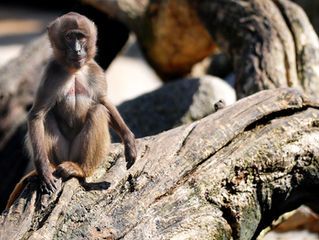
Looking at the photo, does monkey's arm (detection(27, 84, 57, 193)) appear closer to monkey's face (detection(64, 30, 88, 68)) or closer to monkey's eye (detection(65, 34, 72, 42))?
monkey's face (detection(64, 30, 88, 68))

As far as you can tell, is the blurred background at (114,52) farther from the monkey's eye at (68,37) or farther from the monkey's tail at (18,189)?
the monkey's eye at (68,37)

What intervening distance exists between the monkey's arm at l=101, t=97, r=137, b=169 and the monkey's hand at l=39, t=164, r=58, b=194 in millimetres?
561

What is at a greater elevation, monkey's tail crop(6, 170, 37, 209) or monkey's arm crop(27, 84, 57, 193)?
monkey's arm crop(27, 84, 57, 193)

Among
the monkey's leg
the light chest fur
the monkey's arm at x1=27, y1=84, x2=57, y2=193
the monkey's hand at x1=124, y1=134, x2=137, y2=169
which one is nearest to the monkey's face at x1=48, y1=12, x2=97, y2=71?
the light chest fur

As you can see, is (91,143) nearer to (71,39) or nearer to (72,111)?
(72,111)

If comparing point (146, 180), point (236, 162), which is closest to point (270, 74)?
point (236, 162)

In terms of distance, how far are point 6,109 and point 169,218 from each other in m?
5.14

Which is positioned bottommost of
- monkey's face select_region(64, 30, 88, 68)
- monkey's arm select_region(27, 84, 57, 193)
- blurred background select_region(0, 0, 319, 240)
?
blurred background select_region(0, 0, 319, 240)

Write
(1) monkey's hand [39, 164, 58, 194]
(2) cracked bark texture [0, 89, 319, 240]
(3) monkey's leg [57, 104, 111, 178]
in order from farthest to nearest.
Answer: (3) monkey's leg [57, 104, 111, 178]
(1) monkey's hand [39, 164, 58, 194]
(2) cracked bark texture [0, 89, 319, 240]

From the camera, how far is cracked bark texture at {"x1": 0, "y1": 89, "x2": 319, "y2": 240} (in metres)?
3.46

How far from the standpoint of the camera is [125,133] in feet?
14.0

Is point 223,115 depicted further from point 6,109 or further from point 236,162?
point 6,109

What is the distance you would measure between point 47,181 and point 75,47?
115 centimetres

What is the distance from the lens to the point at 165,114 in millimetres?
6617
